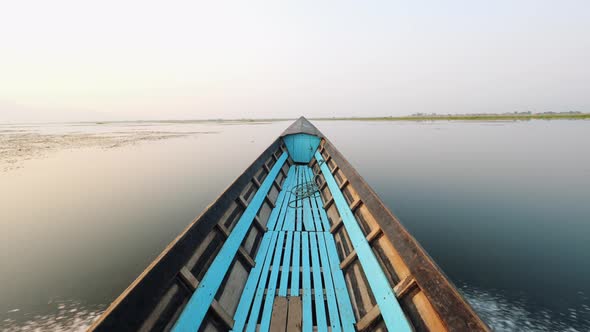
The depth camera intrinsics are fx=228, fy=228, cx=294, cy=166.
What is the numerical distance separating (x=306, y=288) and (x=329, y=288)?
1.25ft

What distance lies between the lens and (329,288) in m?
3.78

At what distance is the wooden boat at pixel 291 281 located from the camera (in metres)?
2.40

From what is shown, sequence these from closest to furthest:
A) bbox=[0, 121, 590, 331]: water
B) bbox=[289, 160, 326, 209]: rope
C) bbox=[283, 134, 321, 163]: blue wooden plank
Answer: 1. bbox=[0, 121, 590, 331]: water
2. bbox=[289, 160, 326, 209]: rope
3. bbox=[283, 134, 321, 163]: blue wooden plank

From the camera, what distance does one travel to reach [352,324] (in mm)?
3160

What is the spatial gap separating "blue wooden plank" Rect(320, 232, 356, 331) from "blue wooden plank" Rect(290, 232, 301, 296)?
62 centimetres

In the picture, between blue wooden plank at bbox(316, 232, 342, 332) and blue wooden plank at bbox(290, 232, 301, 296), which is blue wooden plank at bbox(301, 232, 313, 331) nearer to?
blue wooden plank at bbox(290, 232, 301, 296)

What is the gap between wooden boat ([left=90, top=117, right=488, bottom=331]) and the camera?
2.40m

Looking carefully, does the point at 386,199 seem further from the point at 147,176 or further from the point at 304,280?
the point at 147,176

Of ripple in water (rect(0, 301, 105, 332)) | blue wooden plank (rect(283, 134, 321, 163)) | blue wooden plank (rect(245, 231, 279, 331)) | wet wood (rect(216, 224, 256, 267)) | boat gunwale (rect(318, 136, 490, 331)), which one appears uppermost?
blue wooden plank (rect(283, 134, 321, 163))

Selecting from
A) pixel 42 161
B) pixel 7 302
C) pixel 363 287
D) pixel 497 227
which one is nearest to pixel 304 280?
pixel 363 287

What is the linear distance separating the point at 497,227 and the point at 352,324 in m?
8.50

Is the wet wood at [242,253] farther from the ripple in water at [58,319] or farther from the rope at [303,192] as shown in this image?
the ripple in water at [58,319]

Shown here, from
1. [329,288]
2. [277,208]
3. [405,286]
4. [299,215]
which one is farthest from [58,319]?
[405,286]

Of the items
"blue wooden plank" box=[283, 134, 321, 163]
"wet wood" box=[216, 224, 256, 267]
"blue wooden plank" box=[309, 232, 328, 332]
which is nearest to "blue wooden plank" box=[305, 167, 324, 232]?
"blue wooden plank" box=[309, 232, 328, 332]
